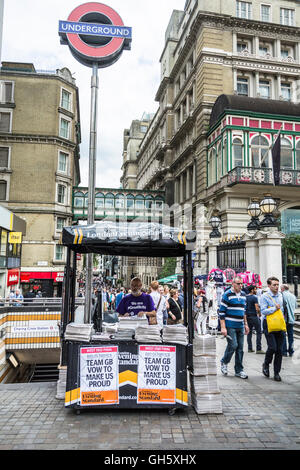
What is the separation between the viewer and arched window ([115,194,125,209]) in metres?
44.0

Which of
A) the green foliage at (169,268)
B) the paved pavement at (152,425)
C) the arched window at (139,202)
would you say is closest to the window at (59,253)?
the green foliage at (169,268)

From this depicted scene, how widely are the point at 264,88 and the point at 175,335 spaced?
107 ft

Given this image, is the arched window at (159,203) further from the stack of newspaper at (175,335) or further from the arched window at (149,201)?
the stack of newspaper at (175,335)

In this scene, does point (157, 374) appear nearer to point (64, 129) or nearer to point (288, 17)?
point (64, 129)

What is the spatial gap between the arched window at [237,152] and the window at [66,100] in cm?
2086

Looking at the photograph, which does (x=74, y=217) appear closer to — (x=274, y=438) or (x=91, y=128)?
(x=91, y=128)

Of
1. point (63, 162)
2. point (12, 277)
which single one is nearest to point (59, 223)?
point (63, 162)

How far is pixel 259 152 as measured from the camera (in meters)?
24.2

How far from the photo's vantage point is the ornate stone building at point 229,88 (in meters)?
24.0

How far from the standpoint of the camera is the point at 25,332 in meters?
13.1

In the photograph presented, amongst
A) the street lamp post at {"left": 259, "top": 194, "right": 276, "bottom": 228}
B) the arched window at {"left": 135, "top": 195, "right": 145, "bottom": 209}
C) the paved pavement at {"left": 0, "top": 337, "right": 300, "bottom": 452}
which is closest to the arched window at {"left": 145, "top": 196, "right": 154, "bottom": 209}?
the arched window at {"left": 135, "top": 195, "right": 145, "bottom": 209}

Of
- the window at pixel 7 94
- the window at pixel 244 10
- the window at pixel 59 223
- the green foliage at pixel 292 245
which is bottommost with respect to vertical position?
the green foliage at pixel 292 245

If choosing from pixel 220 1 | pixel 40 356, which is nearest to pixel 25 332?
pixel 40 356
